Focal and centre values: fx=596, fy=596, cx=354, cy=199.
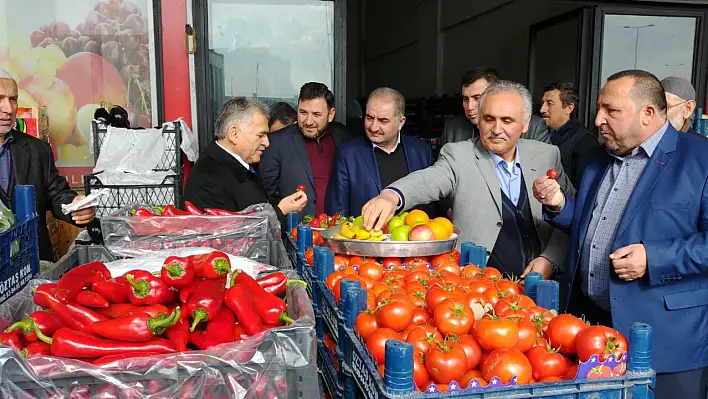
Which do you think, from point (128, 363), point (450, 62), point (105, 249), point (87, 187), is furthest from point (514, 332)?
point (450, 62)

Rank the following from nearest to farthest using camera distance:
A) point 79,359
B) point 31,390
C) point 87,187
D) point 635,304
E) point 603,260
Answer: point 31,390 → point 79,359 → point 635,304 → point 603,260 → point 87,187

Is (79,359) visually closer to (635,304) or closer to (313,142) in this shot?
(635,304)

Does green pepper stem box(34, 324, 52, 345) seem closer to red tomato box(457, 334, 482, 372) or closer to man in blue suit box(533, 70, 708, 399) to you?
red tomato box(457, 334, 482, 372)

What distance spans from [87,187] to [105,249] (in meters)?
2.10

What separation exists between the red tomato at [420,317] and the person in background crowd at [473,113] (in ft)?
8.71

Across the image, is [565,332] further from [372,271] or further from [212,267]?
[212,267]

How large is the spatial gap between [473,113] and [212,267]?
288 centimetres

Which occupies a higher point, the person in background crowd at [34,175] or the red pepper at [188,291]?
the person in background crowd at [34,175]

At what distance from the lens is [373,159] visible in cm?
420

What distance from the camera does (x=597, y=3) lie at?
21.7 ft

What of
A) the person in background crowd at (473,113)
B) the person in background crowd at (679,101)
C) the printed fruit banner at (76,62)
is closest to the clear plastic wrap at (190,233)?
the person in background crowd at (473,113)

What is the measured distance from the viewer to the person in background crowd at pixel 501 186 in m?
2.88

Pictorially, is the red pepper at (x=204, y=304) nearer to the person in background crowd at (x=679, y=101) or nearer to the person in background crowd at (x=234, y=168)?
the person in background crowd at (x=234, y=168)

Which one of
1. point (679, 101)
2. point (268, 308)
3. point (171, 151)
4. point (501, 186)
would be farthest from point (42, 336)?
point (679, 101)
